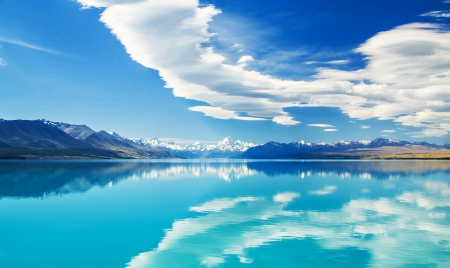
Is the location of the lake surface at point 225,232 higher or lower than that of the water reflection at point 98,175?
higher

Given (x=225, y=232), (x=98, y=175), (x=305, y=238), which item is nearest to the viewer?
(x=305, y=238)

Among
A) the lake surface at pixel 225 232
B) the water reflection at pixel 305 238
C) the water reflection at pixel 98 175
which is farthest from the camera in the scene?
the water reflection at pixel 98 175

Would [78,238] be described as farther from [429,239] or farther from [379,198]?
[379,198]

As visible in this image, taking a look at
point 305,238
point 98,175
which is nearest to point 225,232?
point 305,238

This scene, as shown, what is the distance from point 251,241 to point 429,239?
1317cm

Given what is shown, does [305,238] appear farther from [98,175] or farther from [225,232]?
[98,175]

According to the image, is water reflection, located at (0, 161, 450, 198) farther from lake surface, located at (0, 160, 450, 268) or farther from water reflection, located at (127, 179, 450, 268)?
water reflection, located at (127, 179, 450, 268)

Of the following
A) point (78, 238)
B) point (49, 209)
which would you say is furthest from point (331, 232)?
point (49, 209)

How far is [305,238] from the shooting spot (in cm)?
2264

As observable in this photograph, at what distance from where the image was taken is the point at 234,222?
90.6 feet

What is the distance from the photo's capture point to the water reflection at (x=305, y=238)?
59.4ft

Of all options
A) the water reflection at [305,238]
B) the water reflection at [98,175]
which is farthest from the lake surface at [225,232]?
the water reflection at [98,175]

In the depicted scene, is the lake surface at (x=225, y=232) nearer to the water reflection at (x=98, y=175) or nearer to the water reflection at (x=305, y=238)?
the water reflection at (x=305, y=238)

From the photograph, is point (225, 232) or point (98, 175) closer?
point (225, 232)
